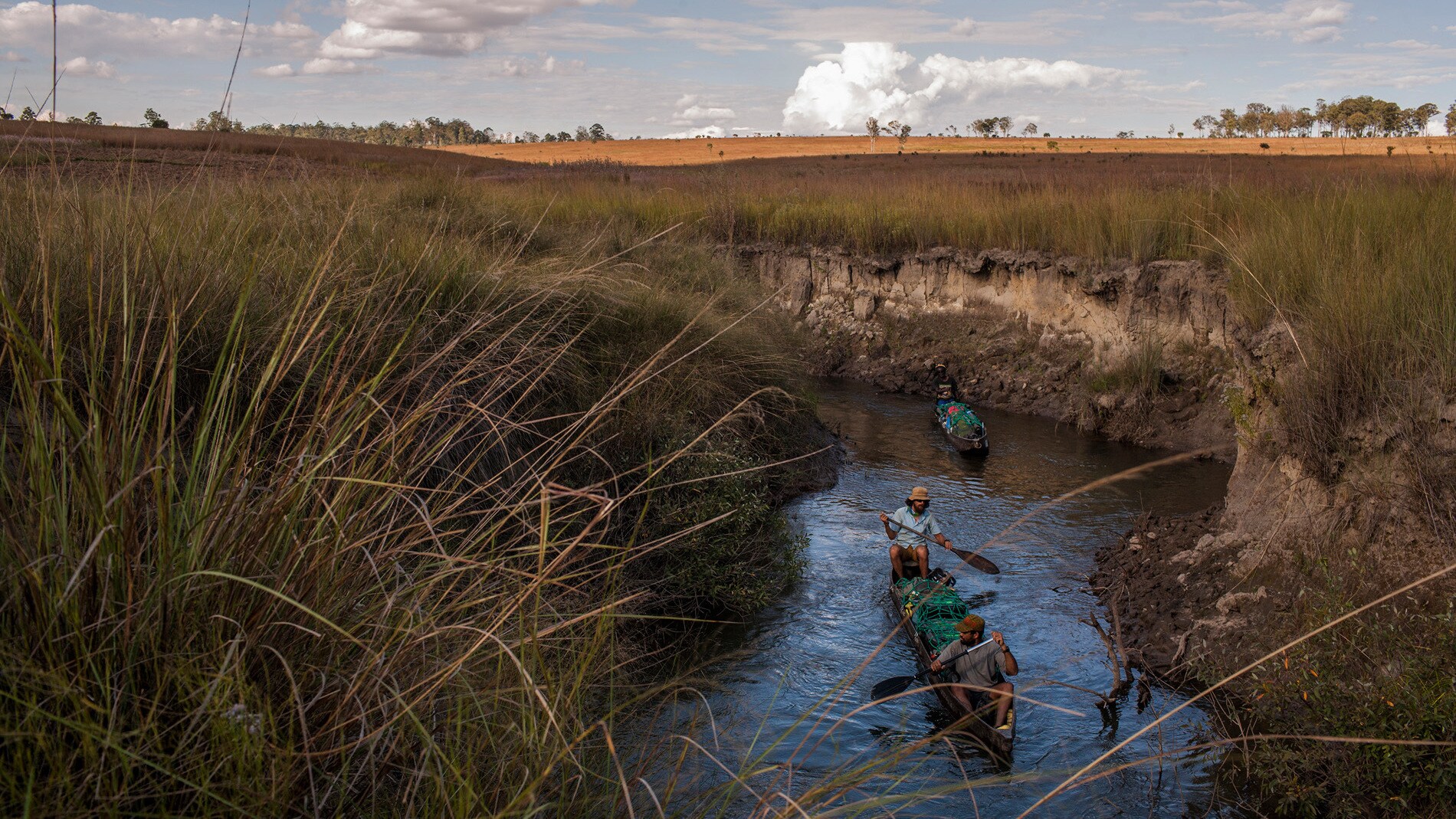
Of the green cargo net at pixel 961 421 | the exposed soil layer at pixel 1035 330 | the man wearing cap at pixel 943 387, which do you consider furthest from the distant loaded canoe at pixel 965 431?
the exposed soil layer at pixel 1035 330

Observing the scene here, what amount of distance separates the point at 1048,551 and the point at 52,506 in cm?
1017

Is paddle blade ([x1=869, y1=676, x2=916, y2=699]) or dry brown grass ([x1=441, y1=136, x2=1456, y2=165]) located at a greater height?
dry brown grass ([x1=441, y1=136, x2=1456, y2=165])

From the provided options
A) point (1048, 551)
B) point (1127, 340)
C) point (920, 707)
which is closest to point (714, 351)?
point (1048, 551)

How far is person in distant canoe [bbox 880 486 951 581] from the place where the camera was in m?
9.84

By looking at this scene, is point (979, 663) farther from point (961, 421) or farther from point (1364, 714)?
point (961, 421)

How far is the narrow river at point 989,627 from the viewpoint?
588cm

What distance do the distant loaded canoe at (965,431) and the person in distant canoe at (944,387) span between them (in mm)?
955

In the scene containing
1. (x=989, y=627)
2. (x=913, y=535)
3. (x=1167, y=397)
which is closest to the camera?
(x=989, y=627)

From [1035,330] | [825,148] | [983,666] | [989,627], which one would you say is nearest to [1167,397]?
[1035,330]

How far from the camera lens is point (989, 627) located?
9219 millimetres

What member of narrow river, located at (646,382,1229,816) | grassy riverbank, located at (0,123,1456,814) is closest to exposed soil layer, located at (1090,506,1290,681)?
narrow river, located at (646,382,1229,816)

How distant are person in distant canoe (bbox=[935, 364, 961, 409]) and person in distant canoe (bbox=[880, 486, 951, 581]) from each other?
6479 mm

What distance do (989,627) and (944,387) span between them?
27.2ft

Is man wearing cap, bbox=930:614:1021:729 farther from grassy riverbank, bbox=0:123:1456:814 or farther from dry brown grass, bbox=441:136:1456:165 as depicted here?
dry brown grass, bbox=441:136:1456:165
